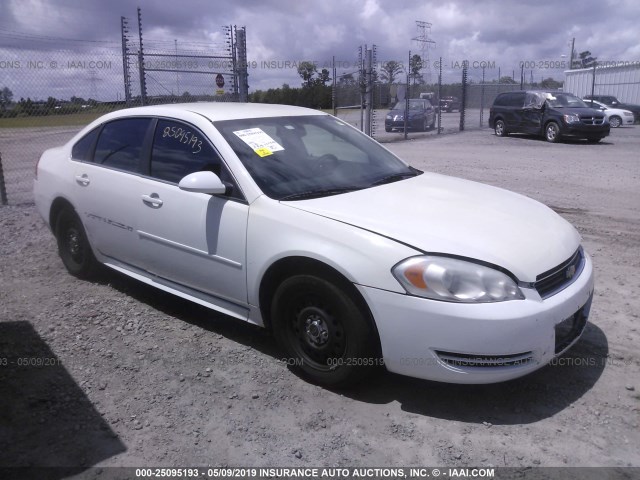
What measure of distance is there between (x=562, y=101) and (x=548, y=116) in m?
0.83

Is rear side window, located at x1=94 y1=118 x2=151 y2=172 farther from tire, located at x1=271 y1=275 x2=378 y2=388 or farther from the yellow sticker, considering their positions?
tire, located at x1=271 y1=275 x2=378 y2=388

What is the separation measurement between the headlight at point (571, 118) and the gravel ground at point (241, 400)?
14628mm

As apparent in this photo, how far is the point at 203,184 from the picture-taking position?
12.1ft

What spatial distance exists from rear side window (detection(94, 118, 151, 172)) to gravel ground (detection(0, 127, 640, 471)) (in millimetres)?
1146

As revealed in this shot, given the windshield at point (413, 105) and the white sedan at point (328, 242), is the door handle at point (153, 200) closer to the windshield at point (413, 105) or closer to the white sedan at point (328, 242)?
the white sedan at point (328, 242)

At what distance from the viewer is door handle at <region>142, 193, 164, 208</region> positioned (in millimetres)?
4184

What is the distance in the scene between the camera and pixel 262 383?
141 inches

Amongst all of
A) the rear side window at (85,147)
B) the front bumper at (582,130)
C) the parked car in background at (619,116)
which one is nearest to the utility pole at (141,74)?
the rear side window at (85,147)

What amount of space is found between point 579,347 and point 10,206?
7904 mm

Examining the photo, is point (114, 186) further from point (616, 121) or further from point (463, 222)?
point (616, 121)

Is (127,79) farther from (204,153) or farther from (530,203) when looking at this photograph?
(530,203)

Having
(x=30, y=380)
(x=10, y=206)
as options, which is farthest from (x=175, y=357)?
(x=10, y=206)

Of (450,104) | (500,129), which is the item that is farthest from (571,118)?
(450,104)

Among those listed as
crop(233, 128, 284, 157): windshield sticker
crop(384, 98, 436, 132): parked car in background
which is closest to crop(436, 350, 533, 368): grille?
crop(233, 128, 284, 157): windshield sticker
